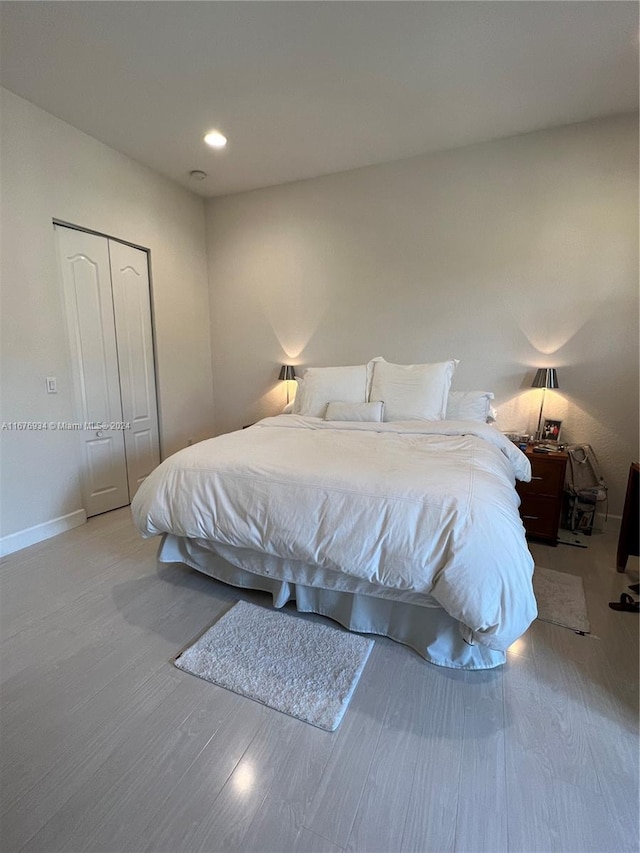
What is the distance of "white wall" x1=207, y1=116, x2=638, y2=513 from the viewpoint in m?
2.64

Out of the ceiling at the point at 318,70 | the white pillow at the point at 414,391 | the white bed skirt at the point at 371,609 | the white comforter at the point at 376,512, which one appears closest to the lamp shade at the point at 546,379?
the white pillow at the point at 414,391

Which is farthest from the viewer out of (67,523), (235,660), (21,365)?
(67,523)

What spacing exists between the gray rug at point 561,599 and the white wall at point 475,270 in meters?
1.08

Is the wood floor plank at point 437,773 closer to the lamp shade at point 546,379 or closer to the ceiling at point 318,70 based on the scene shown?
the lamp shade at point 546,379

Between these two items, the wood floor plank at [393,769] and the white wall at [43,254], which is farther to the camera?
the white wall at [43,254]

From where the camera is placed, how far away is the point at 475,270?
3.00 m

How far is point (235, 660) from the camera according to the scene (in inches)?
59.8

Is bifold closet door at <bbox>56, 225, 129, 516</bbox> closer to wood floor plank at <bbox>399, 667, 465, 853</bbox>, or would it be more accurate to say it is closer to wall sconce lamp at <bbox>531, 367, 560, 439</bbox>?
wood floor plank at <bbox>399, 667, 465, 853</bbox>

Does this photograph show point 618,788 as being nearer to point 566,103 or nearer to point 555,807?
point 555,807

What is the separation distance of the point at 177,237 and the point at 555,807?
14.0 feet

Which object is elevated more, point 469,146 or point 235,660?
point 469,146

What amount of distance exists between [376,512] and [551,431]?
2.02 metres

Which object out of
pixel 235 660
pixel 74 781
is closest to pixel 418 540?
pixel 235 660

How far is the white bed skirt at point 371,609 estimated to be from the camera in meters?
1.49
